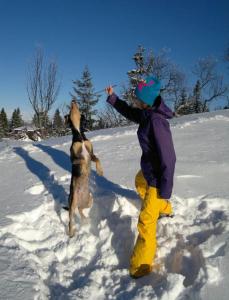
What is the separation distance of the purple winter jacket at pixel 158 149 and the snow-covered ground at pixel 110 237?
0.77 m

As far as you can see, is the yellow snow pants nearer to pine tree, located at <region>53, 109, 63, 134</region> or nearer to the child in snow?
the child in snow

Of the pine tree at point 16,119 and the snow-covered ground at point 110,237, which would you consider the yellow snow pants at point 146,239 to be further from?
the pine tree at point 16,119

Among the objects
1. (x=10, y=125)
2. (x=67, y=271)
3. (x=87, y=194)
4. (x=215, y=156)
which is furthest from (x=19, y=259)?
(x=10, y=125)

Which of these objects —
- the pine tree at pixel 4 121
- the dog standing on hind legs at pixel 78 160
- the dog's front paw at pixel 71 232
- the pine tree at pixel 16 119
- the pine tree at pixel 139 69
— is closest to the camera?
the dog's front paw at pixel 71 232

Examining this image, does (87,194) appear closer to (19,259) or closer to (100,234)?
(100,234)

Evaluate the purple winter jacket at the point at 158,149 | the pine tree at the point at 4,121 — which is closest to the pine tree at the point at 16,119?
the pine tree at the point at 4,121

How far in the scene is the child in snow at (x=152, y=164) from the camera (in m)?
3.39

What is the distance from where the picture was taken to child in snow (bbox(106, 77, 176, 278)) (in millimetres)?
3395

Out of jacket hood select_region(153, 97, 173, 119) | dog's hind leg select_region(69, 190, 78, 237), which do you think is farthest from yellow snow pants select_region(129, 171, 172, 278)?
dog's hind leg select_region(69, 190, 78, 237)

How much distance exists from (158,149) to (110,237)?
146 centimetres

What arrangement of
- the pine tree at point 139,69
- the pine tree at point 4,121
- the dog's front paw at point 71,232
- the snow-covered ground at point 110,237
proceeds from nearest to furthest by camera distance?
the snow-covered ground at point 110,237 < the dog's front paw at point 71,232 < the pine tree at point 139,69 < the pine tree at point 4,121

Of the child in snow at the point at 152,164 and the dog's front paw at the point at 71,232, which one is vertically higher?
the child in snow at the point at 152,164

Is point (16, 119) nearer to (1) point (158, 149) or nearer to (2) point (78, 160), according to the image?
(2) point (78, 160)

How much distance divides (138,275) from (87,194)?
167 centimetres
